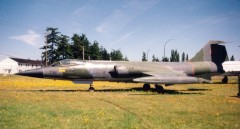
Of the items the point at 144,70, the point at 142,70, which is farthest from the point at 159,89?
the point at 142,70

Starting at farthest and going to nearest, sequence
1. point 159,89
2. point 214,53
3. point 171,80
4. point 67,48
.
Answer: point 67,48 → point 214,53 → point 159,89 → point 171,80

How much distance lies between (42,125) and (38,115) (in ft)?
5.45

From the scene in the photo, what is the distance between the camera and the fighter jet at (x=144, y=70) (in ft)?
61.1

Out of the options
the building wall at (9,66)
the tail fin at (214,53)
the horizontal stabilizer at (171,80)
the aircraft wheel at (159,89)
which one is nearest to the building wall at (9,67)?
the building wall at (9,66)

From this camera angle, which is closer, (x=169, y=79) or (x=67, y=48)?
(x=169, y=79)

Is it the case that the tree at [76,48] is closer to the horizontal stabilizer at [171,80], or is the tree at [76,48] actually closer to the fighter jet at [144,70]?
the fighter jet at [144,70]

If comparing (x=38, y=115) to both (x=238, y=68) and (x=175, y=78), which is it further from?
(x=238, y=68)

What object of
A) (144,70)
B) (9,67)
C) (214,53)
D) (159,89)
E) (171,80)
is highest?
(9,67)

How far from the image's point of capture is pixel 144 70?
20797mm

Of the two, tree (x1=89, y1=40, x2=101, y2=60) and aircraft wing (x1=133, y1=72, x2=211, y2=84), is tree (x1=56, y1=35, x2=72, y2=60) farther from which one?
aircraft wing (x1=133, y1=72, x2=211, y2=84)

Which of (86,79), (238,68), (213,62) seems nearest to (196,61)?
(213,62)

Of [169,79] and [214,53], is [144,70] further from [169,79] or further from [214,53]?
[214,53]

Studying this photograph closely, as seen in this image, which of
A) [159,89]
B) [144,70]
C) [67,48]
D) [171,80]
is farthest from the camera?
[67,48]

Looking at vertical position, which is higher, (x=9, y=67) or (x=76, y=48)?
(x=76, y=48)
